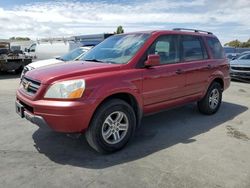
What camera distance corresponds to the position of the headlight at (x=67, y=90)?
398cm

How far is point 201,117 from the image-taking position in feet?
21.6

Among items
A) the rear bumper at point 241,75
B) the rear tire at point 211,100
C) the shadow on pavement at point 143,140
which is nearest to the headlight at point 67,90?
the shadow on pavement at point 143,140

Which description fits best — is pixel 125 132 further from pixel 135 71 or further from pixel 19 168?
pixel 19 168

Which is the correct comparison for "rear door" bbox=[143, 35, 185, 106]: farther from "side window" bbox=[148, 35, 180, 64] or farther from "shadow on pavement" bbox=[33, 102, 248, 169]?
"shadow on pavement" bbox=[33, 102, 248, 169]

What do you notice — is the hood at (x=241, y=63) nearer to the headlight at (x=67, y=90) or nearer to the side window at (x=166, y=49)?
the side window at (x=166, y=49)

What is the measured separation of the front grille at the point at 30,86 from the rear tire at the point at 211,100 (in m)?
3.68

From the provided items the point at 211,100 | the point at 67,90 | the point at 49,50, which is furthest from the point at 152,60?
the point at 49,50

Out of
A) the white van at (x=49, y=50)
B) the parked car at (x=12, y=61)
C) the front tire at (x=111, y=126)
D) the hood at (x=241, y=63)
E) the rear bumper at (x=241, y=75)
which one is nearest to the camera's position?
the front tire at (x=111, y=126)

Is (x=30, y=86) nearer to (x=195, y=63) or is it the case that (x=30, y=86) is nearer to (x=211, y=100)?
(x=195, y=63)

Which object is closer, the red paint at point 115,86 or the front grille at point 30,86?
the red paint at point 115,86

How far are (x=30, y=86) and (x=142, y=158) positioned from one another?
6.36 feet

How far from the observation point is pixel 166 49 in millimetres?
5418

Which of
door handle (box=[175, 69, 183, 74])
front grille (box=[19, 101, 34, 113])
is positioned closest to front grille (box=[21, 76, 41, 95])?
front grille (box=[19, 101, 34, 113])

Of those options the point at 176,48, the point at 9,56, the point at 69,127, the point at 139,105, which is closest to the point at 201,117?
the point at 176,48
